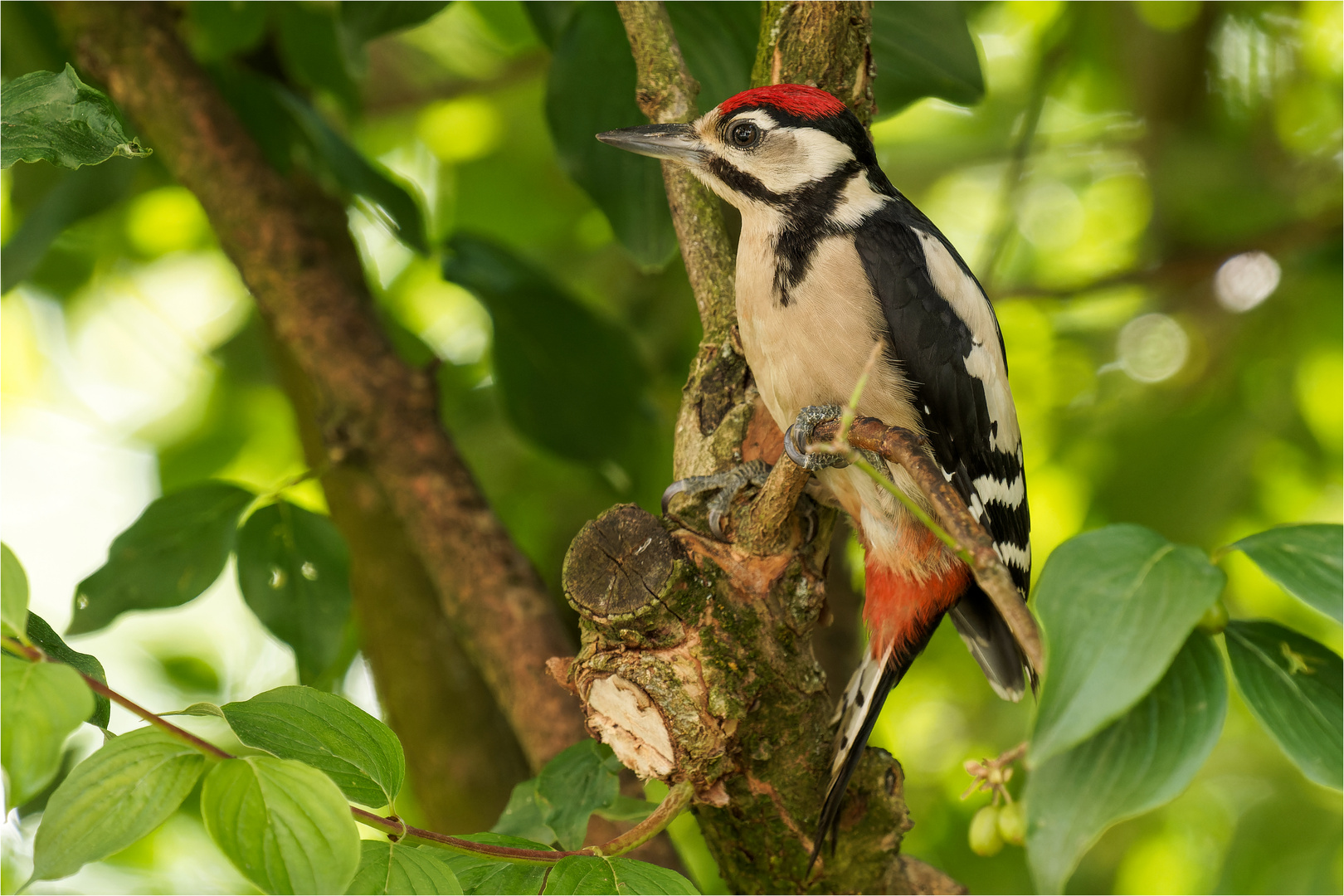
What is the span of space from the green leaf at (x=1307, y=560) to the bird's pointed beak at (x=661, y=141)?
0.92 meters

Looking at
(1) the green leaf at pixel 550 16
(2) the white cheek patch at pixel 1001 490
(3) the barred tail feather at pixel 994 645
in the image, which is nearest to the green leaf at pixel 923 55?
(1) the green leaf at pixel 550 16

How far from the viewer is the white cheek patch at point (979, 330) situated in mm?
1350

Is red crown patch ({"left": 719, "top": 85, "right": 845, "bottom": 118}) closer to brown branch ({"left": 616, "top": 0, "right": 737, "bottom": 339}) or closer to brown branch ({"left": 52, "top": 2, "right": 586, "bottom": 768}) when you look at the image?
brown branch ({"left": 616, "top": 0, "right": 737, "bottom": 339})

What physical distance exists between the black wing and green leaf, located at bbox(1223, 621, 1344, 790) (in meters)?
0.50

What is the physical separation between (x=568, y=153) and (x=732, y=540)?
0.81m

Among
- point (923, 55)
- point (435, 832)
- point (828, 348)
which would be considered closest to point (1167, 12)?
point (923, 55)

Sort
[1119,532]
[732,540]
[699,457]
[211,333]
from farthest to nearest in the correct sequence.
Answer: [211,333]
[699,457]
[732,540]
[1119,532]

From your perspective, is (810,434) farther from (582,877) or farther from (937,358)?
(582,877)

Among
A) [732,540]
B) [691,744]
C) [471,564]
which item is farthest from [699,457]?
[471,564]

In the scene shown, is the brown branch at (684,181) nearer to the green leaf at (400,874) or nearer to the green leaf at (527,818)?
the green leaf at (527,818)

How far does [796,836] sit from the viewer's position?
1.20 metres

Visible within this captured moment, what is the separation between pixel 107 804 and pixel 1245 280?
8.62 feet

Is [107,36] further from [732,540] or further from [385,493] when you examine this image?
[732,540]

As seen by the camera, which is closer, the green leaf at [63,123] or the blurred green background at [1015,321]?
the green leaf at [63,123]
